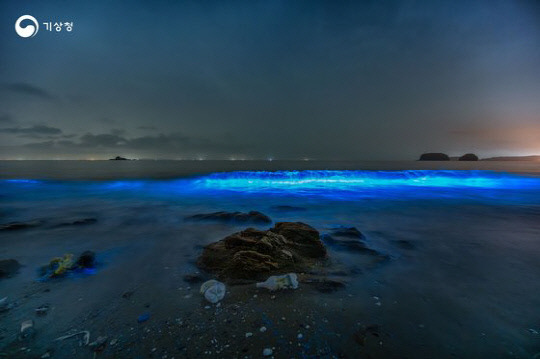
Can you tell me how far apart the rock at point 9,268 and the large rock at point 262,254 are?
11.8 feet

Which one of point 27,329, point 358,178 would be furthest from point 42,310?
point 358,178

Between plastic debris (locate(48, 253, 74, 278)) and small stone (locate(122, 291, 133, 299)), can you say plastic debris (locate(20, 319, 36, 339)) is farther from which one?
plastic debris (locate(48, 253, 74, 278))

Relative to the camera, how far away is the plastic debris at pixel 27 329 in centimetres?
291

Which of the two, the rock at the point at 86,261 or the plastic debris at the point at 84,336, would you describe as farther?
the rock at the point at 86,261

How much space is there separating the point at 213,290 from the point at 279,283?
109 cm

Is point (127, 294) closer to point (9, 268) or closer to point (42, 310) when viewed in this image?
point (42, 310)

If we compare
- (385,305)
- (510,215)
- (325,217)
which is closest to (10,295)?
(385,305)

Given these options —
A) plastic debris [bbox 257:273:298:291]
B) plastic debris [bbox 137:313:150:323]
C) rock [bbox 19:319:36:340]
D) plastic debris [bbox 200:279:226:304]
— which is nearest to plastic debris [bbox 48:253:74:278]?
rock [bbox 19:319:36:340]

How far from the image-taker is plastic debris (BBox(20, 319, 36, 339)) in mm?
2908

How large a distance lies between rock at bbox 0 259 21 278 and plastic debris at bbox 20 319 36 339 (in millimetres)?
2290

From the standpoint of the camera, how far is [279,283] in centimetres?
397

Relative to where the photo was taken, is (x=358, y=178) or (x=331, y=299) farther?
(x=358, y=178)

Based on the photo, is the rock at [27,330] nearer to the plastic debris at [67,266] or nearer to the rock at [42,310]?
the rock at [42,310]

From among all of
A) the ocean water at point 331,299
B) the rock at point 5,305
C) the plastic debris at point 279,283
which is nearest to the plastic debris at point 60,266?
the ocean water at point 331,299
